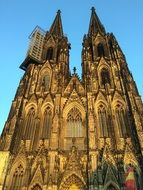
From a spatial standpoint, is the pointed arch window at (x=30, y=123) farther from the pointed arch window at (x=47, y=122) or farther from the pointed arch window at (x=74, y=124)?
the pointed arch window at (x=74, y=124)

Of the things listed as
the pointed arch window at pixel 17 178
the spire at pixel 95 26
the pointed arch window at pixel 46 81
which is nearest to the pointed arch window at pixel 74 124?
the pointed arch window at pixel 46 81

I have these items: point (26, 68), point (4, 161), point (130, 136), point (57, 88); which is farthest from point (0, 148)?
point (26, 68)

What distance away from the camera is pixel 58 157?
20719 millimetres

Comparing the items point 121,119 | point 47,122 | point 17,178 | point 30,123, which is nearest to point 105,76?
point 121,119

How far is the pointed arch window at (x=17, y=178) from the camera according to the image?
1955 centimetres

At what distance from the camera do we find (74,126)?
931 inches

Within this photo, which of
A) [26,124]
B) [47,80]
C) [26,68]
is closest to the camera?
[26,124]

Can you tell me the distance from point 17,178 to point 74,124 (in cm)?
668

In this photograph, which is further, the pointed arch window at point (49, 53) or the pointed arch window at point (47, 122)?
the pointed arch window at point (49, 53)

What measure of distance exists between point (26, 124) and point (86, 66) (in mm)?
9407

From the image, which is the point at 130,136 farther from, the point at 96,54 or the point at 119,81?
the point at 96,54

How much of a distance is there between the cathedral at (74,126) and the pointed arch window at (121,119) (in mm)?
83

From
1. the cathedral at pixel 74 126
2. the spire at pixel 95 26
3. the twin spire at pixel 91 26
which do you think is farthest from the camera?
the twin spire at pixel 91 26

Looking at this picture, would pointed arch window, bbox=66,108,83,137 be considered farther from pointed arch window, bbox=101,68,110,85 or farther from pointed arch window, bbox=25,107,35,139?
pointed arch window, bbox=101,68,110,85
